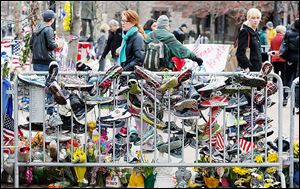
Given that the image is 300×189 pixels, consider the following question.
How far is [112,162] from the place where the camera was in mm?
8805

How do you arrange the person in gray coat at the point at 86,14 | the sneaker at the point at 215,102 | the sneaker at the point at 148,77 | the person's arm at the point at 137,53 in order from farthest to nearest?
1. the person in gray coat at the point at 86,14
2. the person's arm at the point at 137,53
3. the sneaker at the point at 215,102
4. the sneaker at the point at 148,77

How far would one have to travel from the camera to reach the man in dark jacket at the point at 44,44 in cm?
1332

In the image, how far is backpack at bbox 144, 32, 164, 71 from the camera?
1109 cm

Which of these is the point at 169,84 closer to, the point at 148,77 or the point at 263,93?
the point at 148,77

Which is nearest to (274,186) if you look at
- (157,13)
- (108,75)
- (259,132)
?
(259,132)

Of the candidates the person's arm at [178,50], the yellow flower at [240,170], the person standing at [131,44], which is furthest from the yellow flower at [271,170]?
the person standing at [131,44]

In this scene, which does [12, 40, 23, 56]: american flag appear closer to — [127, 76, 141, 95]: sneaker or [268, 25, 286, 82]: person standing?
[268, 25, 286, 82]: person standing

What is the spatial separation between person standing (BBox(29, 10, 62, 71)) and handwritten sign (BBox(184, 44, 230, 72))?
17.9 feet

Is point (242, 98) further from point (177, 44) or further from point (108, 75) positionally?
point (177, 44)

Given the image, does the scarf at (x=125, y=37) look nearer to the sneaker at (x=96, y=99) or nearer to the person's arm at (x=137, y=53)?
the person's arm at (x=137, y=53)

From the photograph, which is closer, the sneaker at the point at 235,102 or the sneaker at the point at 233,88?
the sneaker at the point at 233,88

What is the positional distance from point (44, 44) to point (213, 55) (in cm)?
610

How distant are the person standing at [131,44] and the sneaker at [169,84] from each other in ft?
6.87

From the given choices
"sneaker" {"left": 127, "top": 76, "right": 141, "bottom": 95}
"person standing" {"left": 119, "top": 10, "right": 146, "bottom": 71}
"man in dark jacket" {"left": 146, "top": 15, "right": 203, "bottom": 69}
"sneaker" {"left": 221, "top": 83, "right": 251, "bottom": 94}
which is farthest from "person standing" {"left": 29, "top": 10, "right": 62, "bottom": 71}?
"sneaker" {"left": 221, "top": 83, "right": 251, "bottom": 94}
